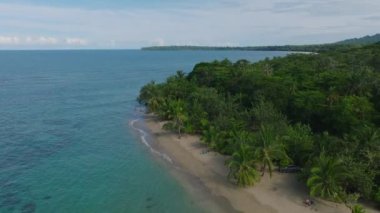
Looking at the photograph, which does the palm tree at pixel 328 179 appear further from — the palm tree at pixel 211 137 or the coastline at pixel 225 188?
the palm tree at pixel 211 137

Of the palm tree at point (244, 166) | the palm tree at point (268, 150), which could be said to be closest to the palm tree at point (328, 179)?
the palm tree at point (268, 150)

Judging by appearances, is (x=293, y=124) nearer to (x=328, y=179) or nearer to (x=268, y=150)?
(x=268, y=150)

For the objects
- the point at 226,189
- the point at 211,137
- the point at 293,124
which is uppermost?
the point at 293,124

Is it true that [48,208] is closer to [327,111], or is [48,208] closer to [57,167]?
[57,167]

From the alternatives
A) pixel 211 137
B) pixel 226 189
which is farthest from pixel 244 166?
pixel 211 137

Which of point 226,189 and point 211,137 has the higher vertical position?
point 211,137

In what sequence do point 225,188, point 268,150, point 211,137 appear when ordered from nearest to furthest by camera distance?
point 268,150 < point 225,188 < point 211,137
